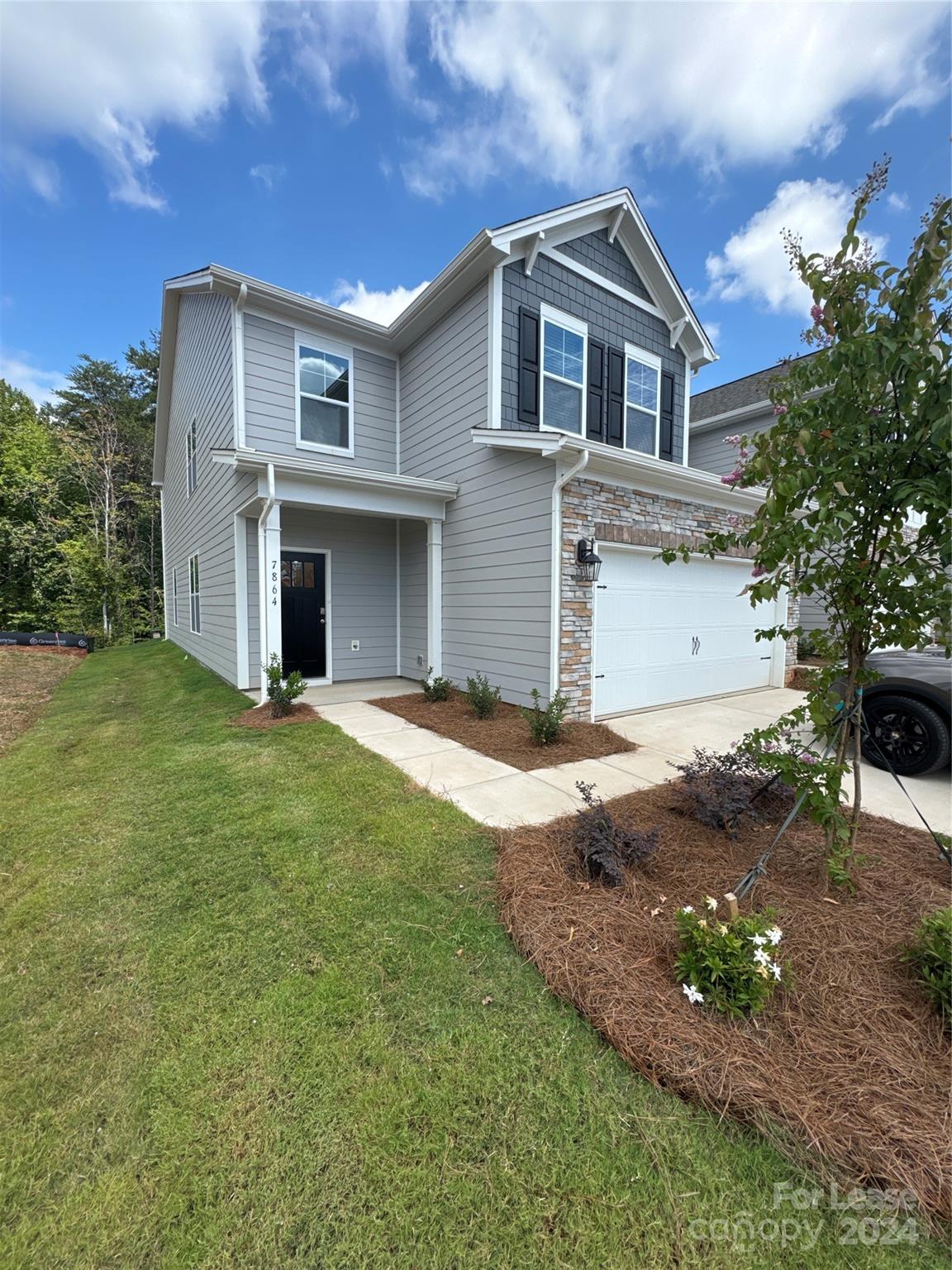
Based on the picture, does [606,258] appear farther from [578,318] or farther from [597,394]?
[597,394]

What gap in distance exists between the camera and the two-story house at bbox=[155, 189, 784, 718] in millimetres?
6152

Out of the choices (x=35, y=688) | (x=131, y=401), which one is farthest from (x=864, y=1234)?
(x=131, y=401)

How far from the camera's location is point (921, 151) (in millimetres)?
3080

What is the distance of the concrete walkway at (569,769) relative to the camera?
3.71m

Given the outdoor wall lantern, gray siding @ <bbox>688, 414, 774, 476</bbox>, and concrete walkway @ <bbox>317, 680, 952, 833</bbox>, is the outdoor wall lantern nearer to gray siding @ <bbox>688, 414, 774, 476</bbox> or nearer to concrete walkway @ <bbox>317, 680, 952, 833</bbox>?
concrete walkway @ <bbox>317, 680, 952, 833</bbox>

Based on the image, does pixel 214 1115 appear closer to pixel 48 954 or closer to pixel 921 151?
pixel 48 954

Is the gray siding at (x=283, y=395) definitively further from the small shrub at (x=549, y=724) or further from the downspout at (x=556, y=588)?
the small shrub at (x=549, y=724)

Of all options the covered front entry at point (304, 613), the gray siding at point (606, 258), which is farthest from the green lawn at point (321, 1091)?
the gray siding at point (606, 258)

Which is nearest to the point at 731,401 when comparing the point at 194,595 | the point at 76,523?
the point at 194,595

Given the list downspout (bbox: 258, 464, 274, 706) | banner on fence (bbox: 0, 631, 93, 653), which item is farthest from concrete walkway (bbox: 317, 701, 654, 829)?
banner on fence (bbox: 0, 631, 93, 653)

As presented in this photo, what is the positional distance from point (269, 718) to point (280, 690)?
342mm

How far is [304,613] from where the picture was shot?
27.0 feet

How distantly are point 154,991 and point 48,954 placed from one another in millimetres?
650

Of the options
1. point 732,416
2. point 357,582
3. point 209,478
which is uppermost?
point 732,416
